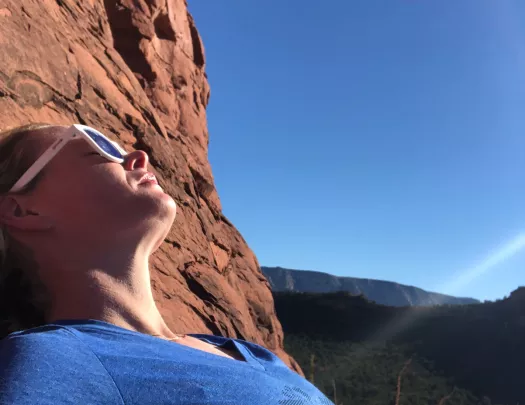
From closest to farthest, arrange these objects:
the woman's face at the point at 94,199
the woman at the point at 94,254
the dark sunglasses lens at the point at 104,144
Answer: the woman at the point at 94,254 < the woman's face at the point at 94,199 < the dark sunglasses lens at the point at 104,144

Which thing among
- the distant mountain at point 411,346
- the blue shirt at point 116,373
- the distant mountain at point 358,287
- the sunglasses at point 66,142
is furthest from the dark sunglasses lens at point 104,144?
the distant mountain at point 358,287

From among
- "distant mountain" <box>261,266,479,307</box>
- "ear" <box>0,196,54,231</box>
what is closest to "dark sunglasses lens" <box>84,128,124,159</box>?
"ear" <box>0,196,54,231</box>

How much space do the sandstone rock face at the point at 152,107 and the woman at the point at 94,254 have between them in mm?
2303

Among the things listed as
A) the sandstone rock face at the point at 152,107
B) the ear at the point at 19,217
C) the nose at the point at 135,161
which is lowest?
A: the ear at the point at 19,217

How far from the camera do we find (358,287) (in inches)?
4557

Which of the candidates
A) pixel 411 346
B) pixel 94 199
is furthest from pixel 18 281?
pixel 411 346

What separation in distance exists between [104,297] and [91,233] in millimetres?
301

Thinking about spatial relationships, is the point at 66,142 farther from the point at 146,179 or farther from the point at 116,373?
the point at 116,373

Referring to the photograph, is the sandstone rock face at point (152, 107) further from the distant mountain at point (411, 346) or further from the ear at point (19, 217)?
the distant mountain at point (411, 346)

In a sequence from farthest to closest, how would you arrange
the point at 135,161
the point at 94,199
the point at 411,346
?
1. the point at 411,346
2. the point at 135,161
3. the point at 94,199

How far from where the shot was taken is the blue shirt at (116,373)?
1.25 m

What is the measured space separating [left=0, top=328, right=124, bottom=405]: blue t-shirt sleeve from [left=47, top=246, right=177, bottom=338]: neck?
559 mm

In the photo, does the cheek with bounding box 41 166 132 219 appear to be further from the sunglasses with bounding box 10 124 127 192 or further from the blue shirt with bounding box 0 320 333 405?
the blue shirt with bounding box 0 320 333 405

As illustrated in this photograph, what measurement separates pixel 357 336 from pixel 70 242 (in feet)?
121
